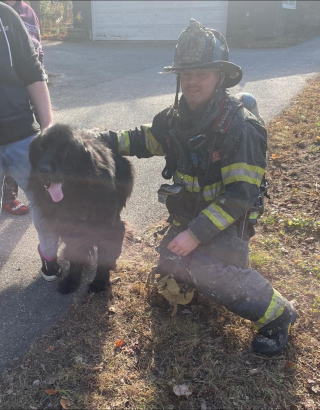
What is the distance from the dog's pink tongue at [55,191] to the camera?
2.36 meters

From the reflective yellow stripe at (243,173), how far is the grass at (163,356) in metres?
1.01

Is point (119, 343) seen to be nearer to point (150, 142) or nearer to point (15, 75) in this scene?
point (150, 142)

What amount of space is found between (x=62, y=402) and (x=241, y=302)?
3.99ft

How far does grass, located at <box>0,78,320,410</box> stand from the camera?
6.93 feet

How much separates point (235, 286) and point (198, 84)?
135cm

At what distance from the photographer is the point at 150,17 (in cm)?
1630

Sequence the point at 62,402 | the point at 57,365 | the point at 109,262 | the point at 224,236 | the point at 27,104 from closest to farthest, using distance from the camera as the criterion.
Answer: the point at 62,402 → the point at 57,365 → the point at 224,236 → the point at 27,104 → the point at 109,262

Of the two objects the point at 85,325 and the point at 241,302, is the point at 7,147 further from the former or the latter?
the point at 241,302

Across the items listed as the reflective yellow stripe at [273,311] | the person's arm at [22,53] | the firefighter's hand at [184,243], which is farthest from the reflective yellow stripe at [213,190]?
the person's arm at [22,53]

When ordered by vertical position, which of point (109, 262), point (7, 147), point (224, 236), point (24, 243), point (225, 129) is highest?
point (225, 129)

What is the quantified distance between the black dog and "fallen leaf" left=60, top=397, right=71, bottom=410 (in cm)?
93

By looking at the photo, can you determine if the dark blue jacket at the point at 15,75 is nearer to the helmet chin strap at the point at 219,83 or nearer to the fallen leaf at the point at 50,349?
the helmet chin strap at the point at 219,83

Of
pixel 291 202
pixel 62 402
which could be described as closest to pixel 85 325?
pixel 62 402

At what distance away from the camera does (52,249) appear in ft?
9.64
